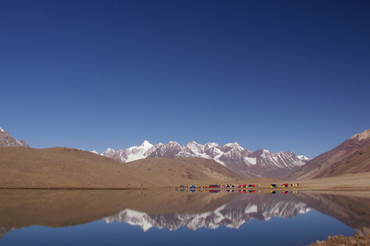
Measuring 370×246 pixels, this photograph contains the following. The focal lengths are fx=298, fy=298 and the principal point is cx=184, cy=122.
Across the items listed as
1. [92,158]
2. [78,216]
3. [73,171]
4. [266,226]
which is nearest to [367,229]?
[266,226]

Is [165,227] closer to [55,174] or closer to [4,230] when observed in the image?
[4,230]

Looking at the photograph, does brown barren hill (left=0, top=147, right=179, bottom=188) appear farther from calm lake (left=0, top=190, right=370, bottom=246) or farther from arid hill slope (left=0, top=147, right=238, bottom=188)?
calm lake (left=0, top=190, right=370, bottom=246)

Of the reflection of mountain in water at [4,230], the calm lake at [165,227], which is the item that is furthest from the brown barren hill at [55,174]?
the reflection of mountain in water at [4,230]

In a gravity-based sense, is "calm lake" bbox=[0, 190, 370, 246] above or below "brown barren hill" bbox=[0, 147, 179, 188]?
below

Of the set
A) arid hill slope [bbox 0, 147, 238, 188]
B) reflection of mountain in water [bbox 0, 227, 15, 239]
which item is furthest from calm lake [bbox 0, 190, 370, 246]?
arid hill slope [bbox 0, 147, 238, 188]

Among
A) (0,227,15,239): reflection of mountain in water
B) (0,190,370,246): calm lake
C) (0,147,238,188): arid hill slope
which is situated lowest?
(0,190,370,246): calm lake

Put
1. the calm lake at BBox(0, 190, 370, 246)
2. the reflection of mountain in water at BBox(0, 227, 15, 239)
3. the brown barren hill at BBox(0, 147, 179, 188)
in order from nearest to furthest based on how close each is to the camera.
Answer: the calm lake at BBox(0, 190, 370, 246)
the reflection of mountain in water at BBox(0, 227, 15, 239)
the brown barren hill at BBox(0, 147, 179, 188)

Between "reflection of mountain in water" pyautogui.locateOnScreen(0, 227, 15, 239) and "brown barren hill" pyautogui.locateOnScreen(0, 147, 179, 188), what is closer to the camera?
"reflection of mountain in water" pyautogui.locateOnScreen(0, 227, 15, 239)

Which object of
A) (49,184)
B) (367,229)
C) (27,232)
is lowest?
(367,229)

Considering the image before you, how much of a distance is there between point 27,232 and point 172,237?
34.3ft

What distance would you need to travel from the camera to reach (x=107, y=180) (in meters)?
85.9

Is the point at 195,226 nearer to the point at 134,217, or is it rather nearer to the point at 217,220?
the point at 217,220

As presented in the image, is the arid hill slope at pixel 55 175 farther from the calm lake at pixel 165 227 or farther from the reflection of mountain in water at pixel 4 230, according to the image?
the reflection of mountain in water at pixel 4 230

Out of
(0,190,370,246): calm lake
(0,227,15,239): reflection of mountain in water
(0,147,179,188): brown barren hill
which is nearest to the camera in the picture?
(0,190,370,246): calm lake
